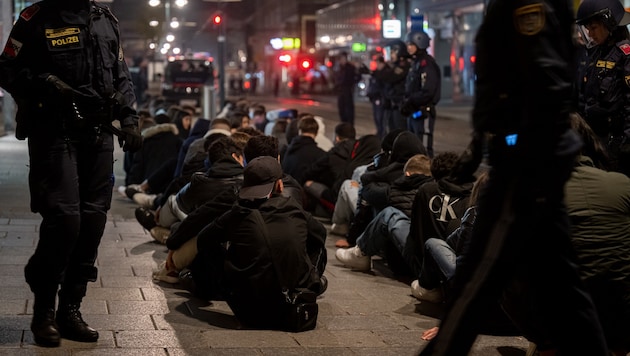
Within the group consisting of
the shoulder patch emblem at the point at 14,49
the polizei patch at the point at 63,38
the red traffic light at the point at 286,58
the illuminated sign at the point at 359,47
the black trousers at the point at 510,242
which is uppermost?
the polizei patch at the point at 63,38

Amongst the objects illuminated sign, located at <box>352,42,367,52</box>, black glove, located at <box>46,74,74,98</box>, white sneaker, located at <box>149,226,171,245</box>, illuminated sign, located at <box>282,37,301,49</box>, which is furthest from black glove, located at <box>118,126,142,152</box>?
illuminated sign, located at <box>282,37,301,49</box>

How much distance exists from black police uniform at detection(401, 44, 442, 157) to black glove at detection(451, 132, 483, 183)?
42.1 feet

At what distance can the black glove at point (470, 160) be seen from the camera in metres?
4.32

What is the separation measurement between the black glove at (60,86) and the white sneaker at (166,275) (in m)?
Result: 2.67

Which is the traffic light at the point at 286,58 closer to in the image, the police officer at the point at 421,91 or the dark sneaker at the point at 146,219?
the police officer at the point at 421,91

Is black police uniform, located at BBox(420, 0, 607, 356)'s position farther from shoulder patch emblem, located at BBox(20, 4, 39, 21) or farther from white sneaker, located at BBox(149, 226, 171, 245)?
white sneaker, located at BBox(149, 226, 171, 245)

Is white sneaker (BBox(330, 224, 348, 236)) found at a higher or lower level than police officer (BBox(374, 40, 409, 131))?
lower

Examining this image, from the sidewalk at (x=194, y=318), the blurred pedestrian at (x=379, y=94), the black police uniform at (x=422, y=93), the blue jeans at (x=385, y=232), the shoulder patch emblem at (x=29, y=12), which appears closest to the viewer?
the shoulder patch emblem at (x=29, y=12)

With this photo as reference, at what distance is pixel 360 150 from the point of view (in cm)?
1254

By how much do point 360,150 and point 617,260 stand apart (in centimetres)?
716

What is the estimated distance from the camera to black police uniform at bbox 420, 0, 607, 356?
4.17 meters

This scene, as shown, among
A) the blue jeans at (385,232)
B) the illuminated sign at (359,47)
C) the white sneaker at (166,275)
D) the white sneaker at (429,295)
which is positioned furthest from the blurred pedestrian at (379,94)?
the illuminated sign at (359,47)

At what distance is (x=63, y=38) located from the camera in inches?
230

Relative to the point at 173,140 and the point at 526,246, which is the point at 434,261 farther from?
the point at 173,140
